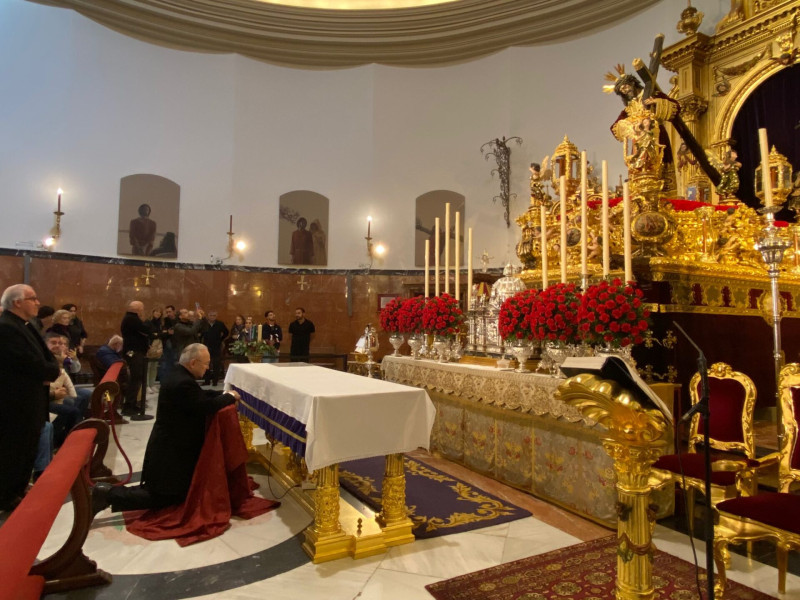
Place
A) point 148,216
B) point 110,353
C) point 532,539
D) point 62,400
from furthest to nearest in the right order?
point 148,216, point 110,353, point 62,400, point 532,539

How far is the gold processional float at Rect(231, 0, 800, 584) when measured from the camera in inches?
83.1

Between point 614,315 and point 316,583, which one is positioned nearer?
point 316,583

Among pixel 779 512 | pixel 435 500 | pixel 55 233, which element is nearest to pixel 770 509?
pixel 779 512

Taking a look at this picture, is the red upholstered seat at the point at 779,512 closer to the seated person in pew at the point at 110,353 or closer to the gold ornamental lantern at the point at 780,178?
the gold ornamental lantern at the point at 780,178

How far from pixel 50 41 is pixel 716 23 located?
13216mm

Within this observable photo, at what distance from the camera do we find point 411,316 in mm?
6266

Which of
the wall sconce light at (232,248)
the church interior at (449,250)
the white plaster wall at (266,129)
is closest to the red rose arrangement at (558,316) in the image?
the church interior at (449,250)

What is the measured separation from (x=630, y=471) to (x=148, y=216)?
490 inches

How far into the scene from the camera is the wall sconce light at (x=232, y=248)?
12805mm

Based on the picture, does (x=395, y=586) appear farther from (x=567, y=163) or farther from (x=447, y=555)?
(x=567, y=163)

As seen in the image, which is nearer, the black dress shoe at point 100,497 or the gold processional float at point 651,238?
the gold processional float at point 651,238

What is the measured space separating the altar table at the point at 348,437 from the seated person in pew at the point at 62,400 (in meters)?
2.78

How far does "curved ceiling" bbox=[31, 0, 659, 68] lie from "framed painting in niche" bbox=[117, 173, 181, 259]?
369 cm

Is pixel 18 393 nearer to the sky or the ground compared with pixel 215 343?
nearer to the ground
